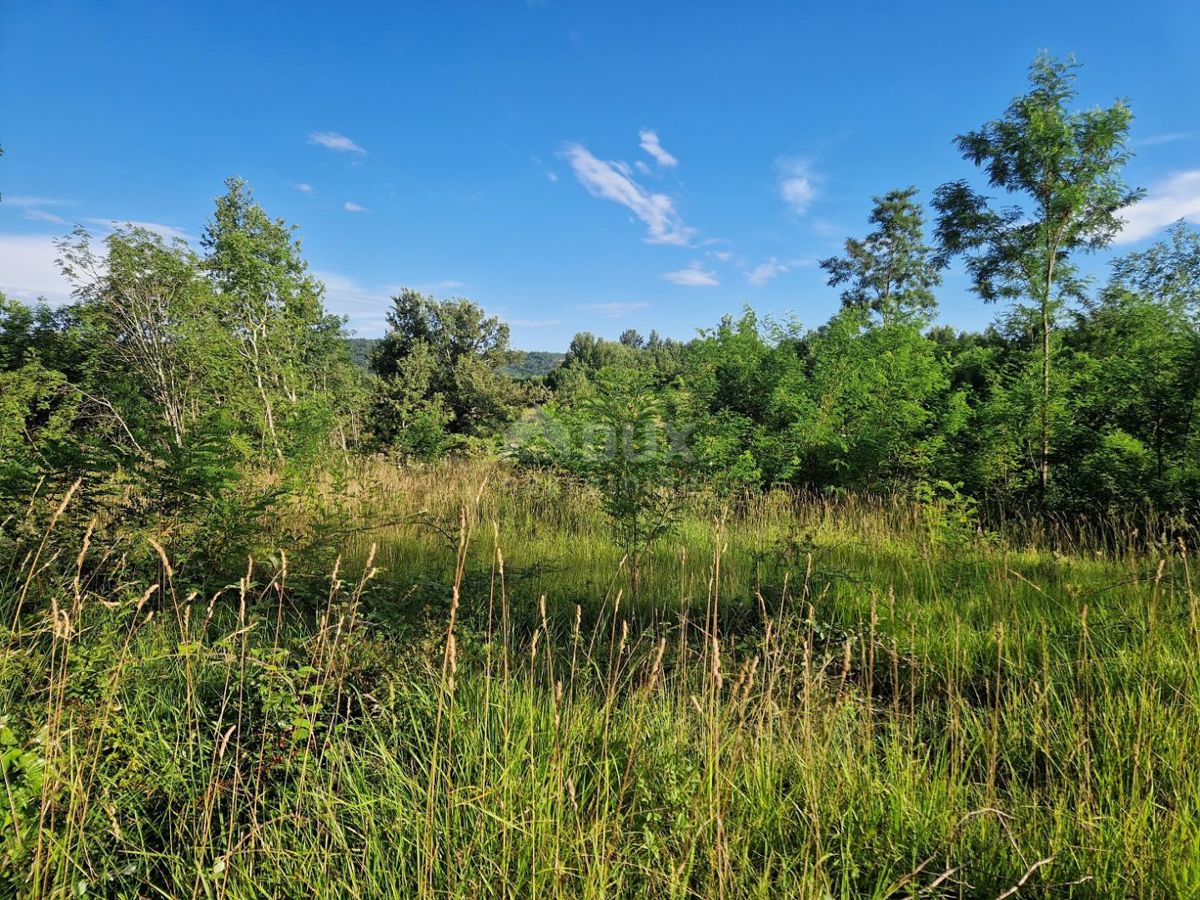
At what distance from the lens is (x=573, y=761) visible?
190cm

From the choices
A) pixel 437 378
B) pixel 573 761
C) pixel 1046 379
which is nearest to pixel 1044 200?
pixel 1046 379

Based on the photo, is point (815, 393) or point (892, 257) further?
point (892, 257)

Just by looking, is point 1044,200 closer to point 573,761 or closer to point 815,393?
point 815,393

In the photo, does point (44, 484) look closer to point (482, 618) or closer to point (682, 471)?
point (482, 618)

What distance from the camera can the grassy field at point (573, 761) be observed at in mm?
1439

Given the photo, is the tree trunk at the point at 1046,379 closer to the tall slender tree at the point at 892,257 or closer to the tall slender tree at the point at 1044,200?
the tall slender tree at the point at 1044,200

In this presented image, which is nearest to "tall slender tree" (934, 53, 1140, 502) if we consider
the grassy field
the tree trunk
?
the tree trunk

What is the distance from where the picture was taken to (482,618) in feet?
11.6

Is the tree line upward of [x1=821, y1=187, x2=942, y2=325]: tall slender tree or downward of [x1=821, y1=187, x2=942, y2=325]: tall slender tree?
downward

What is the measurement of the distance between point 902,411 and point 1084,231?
3.44 m

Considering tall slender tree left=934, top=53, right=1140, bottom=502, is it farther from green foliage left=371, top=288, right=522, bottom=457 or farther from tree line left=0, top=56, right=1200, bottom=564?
green foliage left=371, top=288, right=522, bottom=457

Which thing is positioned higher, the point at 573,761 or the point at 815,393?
the point at 815,393

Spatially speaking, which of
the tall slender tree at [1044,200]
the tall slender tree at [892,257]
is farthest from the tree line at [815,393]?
the tall slender tree at [892,257]

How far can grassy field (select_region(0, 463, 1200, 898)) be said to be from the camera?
144cm
